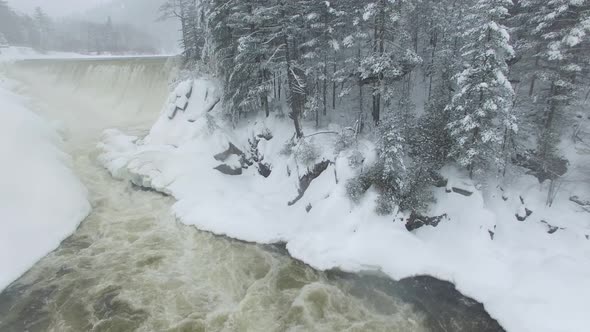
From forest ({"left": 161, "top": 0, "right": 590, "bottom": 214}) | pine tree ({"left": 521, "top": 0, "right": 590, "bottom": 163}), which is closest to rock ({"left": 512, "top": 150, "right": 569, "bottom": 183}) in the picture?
forest ({"left": 161, "top": 0, "right": 590, "bottom": 214})

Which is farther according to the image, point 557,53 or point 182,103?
point 182,103

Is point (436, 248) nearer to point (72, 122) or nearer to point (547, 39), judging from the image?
point (547, 39)

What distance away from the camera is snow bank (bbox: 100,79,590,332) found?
11830 millimetres

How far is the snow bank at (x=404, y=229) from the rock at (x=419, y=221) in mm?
243

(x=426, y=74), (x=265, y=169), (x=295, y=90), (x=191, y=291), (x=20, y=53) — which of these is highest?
(x=20, y=53)

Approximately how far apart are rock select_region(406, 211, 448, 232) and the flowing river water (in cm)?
271

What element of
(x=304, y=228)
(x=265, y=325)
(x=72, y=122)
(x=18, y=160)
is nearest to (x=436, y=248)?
(x=304, y=228)

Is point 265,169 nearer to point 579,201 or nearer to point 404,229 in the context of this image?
point 404,229

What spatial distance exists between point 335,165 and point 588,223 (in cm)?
1138

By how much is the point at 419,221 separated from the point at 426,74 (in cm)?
1175

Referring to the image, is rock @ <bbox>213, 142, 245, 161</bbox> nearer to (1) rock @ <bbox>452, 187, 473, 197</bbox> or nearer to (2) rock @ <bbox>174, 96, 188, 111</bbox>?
(2) rock @ <bbox>174, 96, 188, 111</bbox>

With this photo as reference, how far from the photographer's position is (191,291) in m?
12.1

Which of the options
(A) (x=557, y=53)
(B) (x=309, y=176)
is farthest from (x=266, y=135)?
(A) (x=557, y=53)

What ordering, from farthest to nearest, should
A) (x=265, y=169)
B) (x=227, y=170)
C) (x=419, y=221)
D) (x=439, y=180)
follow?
(x=227, y=170) < (x=265, y=169) < (x=439, y=180) < (x=419, y=221)
